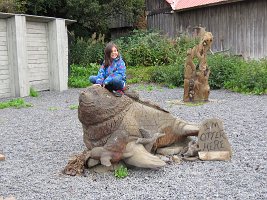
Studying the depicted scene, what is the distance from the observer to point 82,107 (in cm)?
508

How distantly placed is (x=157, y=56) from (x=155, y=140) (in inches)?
518

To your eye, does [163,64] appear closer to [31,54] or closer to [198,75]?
[31,54]

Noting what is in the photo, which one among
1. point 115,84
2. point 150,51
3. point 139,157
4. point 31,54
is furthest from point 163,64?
point 139,157

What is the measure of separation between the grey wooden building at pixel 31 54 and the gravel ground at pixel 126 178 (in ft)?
13.1

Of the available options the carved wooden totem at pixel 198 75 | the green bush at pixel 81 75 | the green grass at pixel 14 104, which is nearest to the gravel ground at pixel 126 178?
the carved wooden totem at pixel 198 75

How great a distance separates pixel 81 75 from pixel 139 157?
1244cm

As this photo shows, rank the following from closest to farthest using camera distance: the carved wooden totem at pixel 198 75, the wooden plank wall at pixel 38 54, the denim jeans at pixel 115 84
A: the denim jeans at pixel 115 84, the carved wooden totem at pixel 198 75, the wooden plank wall at pixel 38 54

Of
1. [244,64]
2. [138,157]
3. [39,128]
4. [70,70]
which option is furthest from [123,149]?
[70,70]

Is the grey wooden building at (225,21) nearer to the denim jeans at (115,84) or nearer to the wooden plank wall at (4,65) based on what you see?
the wooden plank wall at (4,65)

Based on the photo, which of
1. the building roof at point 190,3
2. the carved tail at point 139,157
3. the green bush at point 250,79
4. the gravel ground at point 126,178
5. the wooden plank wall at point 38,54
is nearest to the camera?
the gravel ground at point 126,178

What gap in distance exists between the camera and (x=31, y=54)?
44.1 feet

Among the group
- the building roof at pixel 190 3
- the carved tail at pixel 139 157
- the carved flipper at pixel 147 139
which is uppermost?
the building roof at pixel 190 3

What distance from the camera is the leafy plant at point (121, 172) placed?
486 cm

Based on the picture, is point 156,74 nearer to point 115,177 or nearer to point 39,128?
point 39,128
